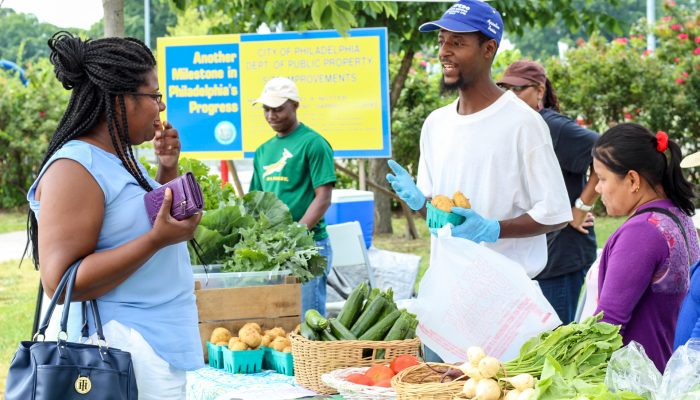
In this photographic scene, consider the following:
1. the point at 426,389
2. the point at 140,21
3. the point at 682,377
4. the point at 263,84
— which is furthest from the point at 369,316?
the point at 140,21

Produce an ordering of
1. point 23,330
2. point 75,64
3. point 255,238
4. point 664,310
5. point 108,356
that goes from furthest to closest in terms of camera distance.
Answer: point 23,330 → point 255,238 → point 664,310 → point 75,64 → point 108,356

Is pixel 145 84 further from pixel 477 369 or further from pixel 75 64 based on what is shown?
pixel 477 369

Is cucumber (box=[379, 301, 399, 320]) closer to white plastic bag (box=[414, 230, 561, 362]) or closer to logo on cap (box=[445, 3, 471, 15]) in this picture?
white plastic bag (box=[414, 230, 561, 362])

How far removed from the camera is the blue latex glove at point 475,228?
3420 mm

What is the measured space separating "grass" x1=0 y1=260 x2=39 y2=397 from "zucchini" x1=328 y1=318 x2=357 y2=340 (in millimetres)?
3642

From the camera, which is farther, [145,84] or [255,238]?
[255,238]

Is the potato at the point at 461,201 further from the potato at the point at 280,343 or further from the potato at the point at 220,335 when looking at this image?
the potato at the point at 220,335

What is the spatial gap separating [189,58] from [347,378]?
5.67 metres

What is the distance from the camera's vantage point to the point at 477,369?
8.61 feet

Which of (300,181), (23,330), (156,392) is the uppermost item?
(300,181)

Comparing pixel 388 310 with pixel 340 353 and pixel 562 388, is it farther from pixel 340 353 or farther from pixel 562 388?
pixel 562 388

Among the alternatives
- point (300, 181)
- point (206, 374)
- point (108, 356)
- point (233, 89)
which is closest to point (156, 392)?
point (108, 356)

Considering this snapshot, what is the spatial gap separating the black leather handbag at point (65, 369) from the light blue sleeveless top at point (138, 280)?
14cm

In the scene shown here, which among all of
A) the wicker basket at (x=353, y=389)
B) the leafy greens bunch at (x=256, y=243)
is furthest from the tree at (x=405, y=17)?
the wicker basket at (x=353, y=389)
